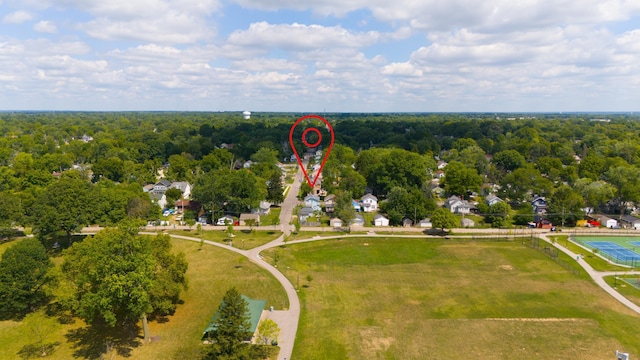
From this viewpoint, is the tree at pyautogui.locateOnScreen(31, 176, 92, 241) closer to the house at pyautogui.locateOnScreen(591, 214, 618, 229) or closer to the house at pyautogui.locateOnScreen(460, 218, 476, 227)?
the house at pyautogui.locateOnScreen(460, 218, 476, 227)

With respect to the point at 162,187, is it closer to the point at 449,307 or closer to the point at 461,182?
the point at 461,182

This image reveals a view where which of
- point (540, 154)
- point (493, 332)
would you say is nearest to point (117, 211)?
point (493, 332)

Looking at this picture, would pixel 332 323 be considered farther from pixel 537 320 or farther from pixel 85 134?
pixel 85 134

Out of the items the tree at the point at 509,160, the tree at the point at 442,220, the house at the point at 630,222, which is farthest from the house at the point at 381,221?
the tree at the point at 509,160

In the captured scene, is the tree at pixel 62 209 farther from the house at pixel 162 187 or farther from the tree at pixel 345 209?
the tree at pixel 345 209

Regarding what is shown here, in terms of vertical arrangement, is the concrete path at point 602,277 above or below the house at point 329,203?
below
